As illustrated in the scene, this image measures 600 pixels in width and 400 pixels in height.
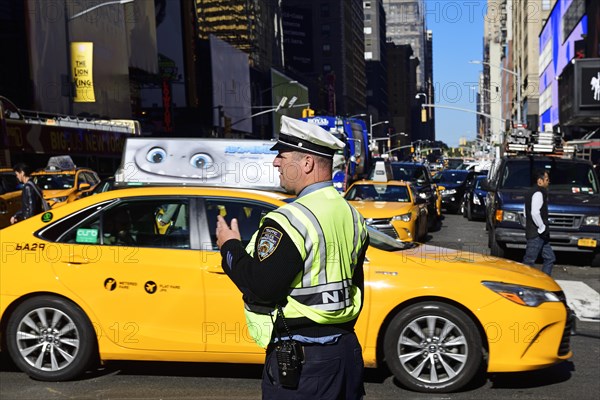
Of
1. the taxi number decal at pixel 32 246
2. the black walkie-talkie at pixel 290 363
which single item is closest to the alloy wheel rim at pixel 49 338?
the taxi number decal at pixel 32 246

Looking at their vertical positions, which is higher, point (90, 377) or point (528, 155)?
point (528, 155)

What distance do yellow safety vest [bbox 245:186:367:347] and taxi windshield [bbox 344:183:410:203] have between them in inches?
509

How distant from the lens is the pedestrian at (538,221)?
10141 mm

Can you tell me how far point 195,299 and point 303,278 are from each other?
298cm

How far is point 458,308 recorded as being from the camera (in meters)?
5.81

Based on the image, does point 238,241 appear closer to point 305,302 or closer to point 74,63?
point 305,302

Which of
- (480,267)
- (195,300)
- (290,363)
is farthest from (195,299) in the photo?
(290,363)

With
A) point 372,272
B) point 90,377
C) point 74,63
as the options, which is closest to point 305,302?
point 372,272

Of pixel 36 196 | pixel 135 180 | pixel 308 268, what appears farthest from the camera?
pixel 36 196

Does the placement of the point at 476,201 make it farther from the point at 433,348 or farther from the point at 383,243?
the point at 433,348

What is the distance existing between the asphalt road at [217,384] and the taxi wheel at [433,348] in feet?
0.41

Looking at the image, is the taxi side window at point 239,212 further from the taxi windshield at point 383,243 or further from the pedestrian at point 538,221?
the pedestrian at point 538,221

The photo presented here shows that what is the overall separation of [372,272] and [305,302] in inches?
114

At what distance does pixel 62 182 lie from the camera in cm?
2192
